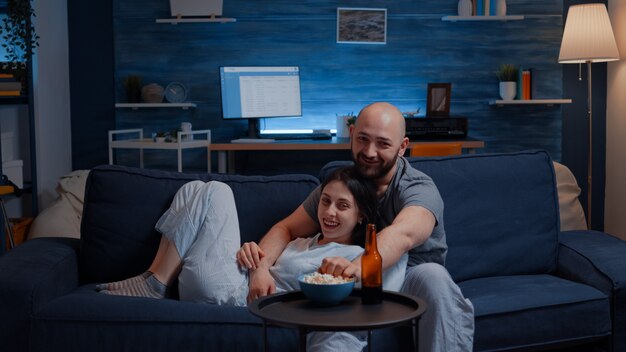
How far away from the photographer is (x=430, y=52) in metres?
5.62

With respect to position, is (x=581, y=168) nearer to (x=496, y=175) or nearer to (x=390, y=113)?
(x=496, y=175)

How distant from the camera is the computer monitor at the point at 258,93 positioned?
5379 millimetres

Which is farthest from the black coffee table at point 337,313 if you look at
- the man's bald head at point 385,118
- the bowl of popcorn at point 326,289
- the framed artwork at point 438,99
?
the framed artwork at point 438,99

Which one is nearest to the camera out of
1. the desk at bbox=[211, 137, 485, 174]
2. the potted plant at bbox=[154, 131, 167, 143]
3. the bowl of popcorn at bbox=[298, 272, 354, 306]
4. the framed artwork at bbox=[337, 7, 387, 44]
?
the bowl of popcorn at bbox=[298, 272, 354, 306]

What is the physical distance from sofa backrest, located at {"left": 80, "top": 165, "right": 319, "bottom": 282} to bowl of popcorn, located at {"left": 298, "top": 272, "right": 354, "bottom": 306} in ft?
3.10

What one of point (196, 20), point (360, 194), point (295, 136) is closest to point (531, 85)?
point (295, 136)

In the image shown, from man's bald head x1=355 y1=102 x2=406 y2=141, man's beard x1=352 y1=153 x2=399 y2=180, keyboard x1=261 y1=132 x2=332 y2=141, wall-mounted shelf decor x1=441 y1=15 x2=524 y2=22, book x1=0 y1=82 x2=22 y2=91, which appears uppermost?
wall-mounted shelf decor x1=441 y1=15 x2=524 y2=22

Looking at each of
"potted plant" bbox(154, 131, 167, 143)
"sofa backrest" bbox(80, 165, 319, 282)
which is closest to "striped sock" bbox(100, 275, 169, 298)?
"sofa backrest" bbox(80, 165, 319, 282)

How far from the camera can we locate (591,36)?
16.2ft

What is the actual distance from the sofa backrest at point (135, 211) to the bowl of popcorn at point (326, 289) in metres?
0.94

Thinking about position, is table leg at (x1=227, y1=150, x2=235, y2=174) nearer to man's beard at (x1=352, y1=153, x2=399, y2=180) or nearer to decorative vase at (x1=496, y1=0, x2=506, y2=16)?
decorative vase at (x1=496, y1=0, x2=506, y2=16)

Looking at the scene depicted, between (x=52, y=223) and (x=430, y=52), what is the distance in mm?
2742

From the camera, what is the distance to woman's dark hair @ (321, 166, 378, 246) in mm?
2580

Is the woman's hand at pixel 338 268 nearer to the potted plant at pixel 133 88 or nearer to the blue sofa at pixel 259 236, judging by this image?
the blue sofa at pixel 259 236
